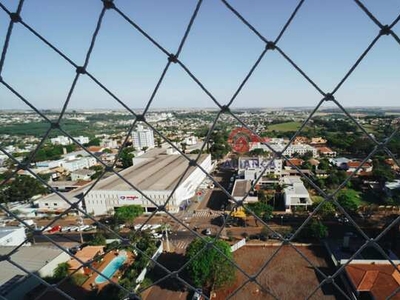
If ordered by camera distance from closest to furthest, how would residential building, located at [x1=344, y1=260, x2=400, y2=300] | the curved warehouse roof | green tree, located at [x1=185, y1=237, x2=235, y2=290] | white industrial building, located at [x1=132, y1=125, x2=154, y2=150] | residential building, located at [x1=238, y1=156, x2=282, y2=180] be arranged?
residential building, located at [x1=344, y1=260, x2=400, y2=300]
green tree, located at [x1=185, y1=237, x2=235, y2=290]
the curved warehouse roof
residential building, located at [x1=238, y1=156, x2=282, y2=180]
white industrial building, located at [x1=132, y1=125, x2=154, y2=150]

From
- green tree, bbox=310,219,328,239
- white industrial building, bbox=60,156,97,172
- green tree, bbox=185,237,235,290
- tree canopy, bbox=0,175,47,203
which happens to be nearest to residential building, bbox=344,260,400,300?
green tree, bbox=310,219,328,239

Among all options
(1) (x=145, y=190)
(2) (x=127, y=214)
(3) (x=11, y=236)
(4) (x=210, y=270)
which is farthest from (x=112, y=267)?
(1) (x=145, y=190)

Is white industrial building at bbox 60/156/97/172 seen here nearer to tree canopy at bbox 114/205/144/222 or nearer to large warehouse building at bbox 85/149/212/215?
large warehouse building at bbox 85/149/212/215

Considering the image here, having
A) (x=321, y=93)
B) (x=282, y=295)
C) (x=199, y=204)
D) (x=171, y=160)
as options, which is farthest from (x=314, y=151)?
(x=321, y=93)

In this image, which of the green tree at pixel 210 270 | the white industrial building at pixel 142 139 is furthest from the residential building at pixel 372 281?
the white industrial building at pixel 142 139

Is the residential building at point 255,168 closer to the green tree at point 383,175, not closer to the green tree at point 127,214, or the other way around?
the green tree at point 383,175

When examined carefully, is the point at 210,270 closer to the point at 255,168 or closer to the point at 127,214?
the point at 127,214
